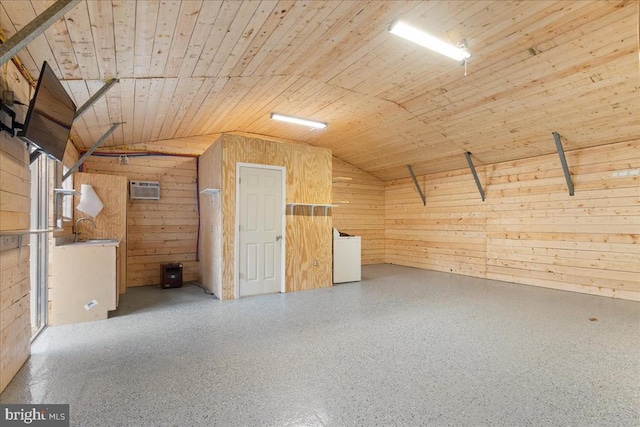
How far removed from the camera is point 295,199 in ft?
18.5

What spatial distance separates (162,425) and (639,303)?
617cm

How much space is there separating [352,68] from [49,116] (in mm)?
3089

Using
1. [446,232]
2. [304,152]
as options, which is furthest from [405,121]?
[446,232]

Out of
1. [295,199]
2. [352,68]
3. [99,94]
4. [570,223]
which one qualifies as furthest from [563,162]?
[99,94]

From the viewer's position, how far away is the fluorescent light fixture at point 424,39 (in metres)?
3.01

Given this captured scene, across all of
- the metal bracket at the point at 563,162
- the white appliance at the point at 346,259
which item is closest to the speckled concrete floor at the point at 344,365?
the white appliance at the point at 346,259

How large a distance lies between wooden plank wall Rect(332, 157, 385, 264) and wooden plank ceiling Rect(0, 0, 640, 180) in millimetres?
2410

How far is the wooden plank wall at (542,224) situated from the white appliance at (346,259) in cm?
250

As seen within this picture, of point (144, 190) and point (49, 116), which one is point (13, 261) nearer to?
point (49, 116)

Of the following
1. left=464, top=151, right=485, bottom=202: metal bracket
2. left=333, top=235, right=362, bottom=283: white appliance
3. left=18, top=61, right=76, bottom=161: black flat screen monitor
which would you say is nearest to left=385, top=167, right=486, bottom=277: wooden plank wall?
left=464, top=151, right=485, bottom=202: metal bracket

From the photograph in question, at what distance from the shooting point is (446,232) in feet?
25.0

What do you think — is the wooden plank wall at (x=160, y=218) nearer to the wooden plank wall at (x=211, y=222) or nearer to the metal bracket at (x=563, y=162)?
the wooden plank wall at (x=211, y=222)

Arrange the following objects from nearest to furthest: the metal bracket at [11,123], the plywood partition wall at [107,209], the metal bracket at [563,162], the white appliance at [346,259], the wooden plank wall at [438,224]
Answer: the metal bracket at [11,123] → the plywood partition wall at [107,209] → the metal bracket at [563,162] → the white appliance at [346,259] → the wooden plank wall at [438,224]

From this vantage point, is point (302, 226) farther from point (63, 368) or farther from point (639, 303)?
point (639, 303)
